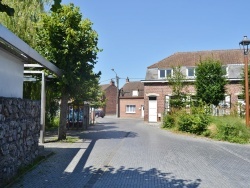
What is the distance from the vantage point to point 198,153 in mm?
11562

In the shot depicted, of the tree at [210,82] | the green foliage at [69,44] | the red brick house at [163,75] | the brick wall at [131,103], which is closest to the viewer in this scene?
the green foliage at [69,44]

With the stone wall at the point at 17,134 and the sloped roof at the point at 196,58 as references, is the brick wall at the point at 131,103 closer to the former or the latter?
the sloped roof at the point at 196,58

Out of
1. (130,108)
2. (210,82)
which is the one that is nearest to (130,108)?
(130,108)

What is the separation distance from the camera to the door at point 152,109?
3114 cm

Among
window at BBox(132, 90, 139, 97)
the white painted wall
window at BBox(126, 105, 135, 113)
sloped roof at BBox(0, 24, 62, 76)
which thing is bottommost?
window at BBox(126, 105, 135, 113)

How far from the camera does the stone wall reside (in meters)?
6.56

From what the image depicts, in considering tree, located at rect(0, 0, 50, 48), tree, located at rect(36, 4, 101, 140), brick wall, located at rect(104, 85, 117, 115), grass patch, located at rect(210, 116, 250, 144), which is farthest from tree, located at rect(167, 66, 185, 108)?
brick wall, located at rect(104, 85, 117, 115)

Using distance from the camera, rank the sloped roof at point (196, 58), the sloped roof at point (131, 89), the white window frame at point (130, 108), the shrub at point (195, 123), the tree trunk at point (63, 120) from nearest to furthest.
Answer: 1. the tree trunk at point (63, 120)
2. the shrub at point (195, 123)
3. the sloped roof at point (196, 58)
4. the white window frame at point (130, 108)
5. the sloped roof at point (131, 89)

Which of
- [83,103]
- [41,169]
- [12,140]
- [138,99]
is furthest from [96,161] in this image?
[138,99]

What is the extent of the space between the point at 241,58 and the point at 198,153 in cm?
2185

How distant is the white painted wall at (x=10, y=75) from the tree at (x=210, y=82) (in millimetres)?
18175

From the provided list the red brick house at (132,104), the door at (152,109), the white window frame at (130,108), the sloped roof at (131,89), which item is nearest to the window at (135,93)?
the red brick house at (132,104)

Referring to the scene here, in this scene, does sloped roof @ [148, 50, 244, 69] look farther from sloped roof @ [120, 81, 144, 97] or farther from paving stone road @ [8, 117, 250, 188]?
paving stone road @ [8, 117, 250, 188]

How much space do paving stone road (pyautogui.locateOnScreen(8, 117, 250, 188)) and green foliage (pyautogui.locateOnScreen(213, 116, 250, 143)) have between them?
8.63 feet
